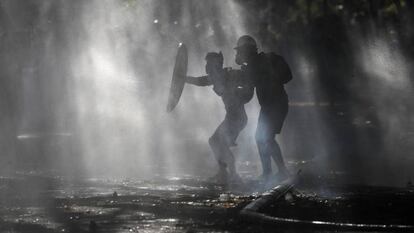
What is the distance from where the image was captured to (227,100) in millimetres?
13719

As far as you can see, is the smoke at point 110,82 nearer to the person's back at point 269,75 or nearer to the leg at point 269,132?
the leg at point 269,132

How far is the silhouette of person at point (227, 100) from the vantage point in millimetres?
13555

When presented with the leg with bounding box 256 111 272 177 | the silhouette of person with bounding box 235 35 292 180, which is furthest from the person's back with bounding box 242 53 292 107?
the leg with bounding box 256 111 272 177

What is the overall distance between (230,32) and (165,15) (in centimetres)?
497

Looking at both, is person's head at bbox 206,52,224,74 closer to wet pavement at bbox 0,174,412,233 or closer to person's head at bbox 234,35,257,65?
person's head at bbox 234,35,257,65

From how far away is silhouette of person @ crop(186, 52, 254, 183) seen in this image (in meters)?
13.6

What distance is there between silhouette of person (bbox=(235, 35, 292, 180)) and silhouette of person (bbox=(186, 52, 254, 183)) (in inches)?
7.5

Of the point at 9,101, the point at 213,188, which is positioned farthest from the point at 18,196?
the point at 9,101

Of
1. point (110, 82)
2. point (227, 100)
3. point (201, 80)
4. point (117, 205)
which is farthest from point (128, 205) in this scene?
point (110, 82)

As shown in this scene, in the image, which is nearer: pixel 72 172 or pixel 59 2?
pixel 72 172

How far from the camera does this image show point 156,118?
31.6 meters

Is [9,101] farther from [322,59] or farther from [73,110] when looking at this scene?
[322,59]

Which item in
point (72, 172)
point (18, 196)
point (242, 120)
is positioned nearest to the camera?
point (18, 196)

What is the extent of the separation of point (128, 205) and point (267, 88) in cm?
358
